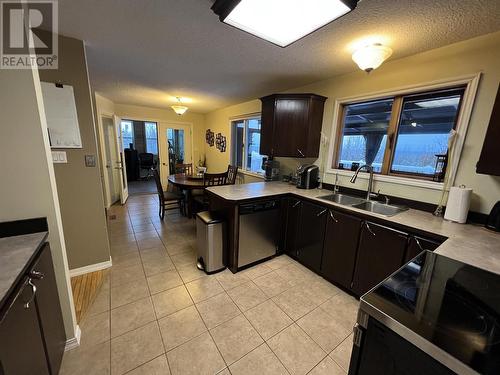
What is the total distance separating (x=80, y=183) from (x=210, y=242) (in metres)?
1.44

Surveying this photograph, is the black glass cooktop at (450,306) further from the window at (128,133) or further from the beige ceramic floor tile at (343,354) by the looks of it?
the window at (128,133)

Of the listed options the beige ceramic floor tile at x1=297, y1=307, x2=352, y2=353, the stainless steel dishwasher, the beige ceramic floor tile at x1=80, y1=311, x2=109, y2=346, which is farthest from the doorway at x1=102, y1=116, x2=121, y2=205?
the beige ceramic floor tile at x1=297, y1=307, x2=352, y2=353

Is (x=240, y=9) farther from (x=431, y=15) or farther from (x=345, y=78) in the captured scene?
(x=345, y=78)

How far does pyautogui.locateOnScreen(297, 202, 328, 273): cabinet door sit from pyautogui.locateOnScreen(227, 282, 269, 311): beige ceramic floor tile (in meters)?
0.69

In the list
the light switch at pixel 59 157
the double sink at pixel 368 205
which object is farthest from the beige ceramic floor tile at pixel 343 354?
the light switch at pixel 59 157

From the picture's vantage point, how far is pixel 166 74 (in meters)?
2.72

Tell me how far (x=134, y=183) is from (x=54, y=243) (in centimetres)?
629

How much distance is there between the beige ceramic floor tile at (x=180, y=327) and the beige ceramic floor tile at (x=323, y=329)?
830 mm

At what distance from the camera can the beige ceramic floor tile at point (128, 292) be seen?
1807mm

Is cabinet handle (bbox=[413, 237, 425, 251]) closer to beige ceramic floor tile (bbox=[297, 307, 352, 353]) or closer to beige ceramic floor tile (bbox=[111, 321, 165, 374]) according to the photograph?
beige ceramic floor tile (bbox=[297, 307, 352, 353])

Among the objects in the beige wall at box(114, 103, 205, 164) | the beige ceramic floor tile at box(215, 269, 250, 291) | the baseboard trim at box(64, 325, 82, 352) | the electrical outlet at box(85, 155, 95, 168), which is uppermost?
the beige wall at box(114, 103, 205, 164)

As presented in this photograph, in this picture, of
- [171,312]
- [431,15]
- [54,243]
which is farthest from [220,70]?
[171,312]

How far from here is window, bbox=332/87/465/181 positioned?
72.7 inches

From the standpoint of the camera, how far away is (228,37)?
1728 mm
